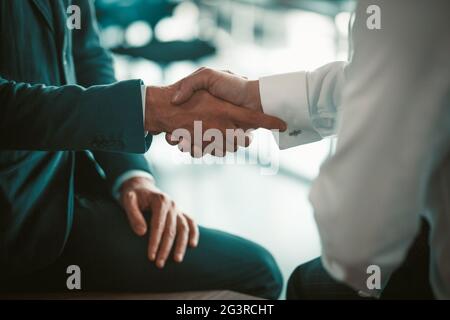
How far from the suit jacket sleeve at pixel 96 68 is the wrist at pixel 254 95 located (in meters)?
0.38

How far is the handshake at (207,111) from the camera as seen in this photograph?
1.10 meters

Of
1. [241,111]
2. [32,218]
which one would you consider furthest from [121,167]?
[241,111]

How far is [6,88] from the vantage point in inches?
38.7

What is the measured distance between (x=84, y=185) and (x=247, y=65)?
126 inches

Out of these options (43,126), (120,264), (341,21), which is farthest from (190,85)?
(341,21)

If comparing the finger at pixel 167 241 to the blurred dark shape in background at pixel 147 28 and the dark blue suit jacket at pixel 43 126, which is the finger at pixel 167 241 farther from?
the blurred dark shape in background at pixel 147 28

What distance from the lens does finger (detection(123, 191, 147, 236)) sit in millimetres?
1203

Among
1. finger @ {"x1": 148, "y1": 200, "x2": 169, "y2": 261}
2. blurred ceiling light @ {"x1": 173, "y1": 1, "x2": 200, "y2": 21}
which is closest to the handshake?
finger @ {"x1": 148, "y1": 200, "x2": 169, "y2": 261}

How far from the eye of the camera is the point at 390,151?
624mm

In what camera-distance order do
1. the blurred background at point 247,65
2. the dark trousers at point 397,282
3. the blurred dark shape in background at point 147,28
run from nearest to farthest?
the dark trousers at point 397,282
the blurred background at point 247,65
the blurred dark shape in background at point 147,28

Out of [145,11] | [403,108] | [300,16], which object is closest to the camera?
[403,108]

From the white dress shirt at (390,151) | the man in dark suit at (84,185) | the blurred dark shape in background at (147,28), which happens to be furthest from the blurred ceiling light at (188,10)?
the white dress shirt at (390,151)

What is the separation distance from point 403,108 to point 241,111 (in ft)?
1.83
